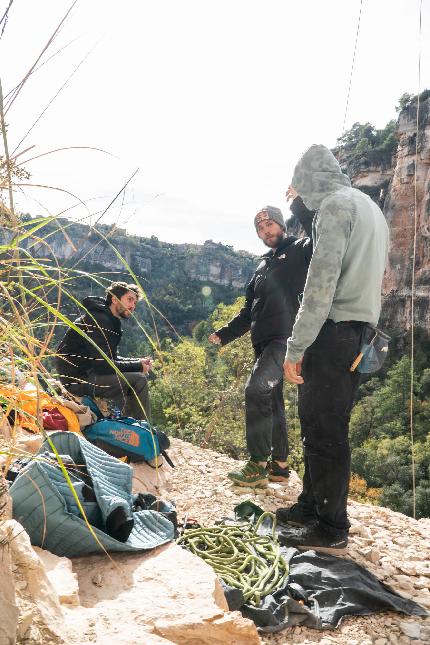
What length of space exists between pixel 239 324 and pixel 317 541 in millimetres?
2015

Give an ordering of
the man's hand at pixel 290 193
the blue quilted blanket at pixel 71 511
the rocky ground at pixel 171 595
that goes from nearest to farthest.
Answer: the rocky ground at pixel 171 595 < the blue quilted blanket at pixel 71 511 < the man's hand at pixel 290 193

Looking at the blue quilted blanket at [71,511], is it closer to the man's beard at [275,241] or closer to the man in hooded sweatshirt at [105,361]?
the man in hooded sweatshirt at [105,361]

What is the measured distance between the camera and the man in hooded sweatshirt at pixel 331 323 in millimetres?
2393

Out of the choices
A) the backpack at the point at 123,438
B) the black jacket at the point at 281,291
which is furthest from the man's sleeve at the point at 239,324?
the backpack at the point at 123,438

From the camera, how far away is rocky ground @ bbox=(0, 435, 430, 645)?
A: 4.00 ft

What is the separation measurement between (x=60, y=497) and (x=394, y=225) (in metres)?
45.2

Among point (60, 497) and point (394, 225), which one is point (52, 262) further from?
point (394, 225)

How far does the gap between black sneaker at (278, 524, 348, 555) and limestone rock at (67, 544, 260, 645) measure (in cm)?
84

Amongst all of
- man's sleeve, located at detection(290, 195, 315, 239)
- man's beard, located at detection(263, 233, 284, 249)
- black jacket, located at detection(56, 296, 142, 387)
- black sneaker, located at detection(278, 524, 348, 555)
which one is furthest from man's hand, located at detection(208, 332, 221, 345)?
black sneaker, located at detection(278, 524, 348, 555)

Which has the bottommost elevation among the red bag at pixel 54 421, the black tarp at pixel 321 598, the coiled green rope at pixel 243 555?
the black tarp at pixel 321 598

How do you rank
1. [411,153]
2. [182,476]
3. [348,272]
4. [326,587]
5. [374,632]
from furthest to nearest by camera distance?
[411,153]
[182,476]
[348,272]
[326,587]
[374,632]

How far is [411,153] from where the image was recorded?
4159cm

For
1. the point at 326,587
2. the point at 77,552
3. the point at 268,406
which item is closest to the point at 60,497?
the point at 77,552

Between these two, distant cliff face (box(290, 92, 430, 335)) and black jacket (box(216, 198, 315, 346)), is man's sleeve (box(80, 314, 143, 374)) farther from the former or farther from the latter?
distant cliff face (box(290, 92, 430, 335))
